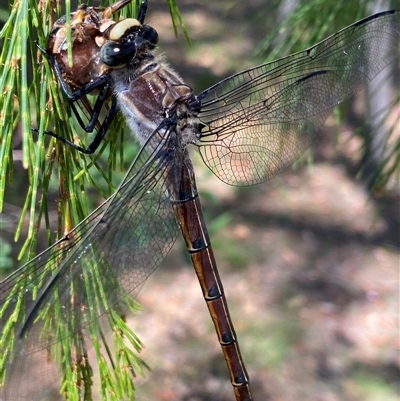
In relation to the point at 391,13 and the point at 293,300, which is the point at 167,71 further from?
the point at 293,300

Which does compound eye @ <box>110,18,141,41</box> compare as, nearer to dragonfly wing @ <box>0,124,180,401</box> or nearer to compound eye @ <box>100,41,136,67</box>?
compound eye @ <box>100,41,136,67</box>

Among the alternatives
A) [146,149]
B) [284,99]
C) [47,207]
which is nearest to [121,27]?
[146,149]

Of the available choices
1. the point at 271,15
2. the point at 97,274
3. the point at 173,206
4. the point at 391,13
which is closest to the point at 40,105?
the point at 97,274

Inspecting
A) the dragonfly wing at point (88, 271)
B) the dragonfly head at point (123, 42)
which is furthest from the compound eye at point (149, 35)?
the dragonfly wing at point (88, 271)

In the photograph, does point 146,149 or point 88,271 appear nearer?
point 88,271

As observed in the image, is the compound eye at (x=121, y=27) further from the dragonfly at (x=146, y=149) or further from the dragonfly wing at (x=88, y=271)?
the dragonfly wing at (x=88, y=271)

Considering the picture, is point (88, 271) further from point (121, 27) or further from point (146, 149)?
point (121, 27)
